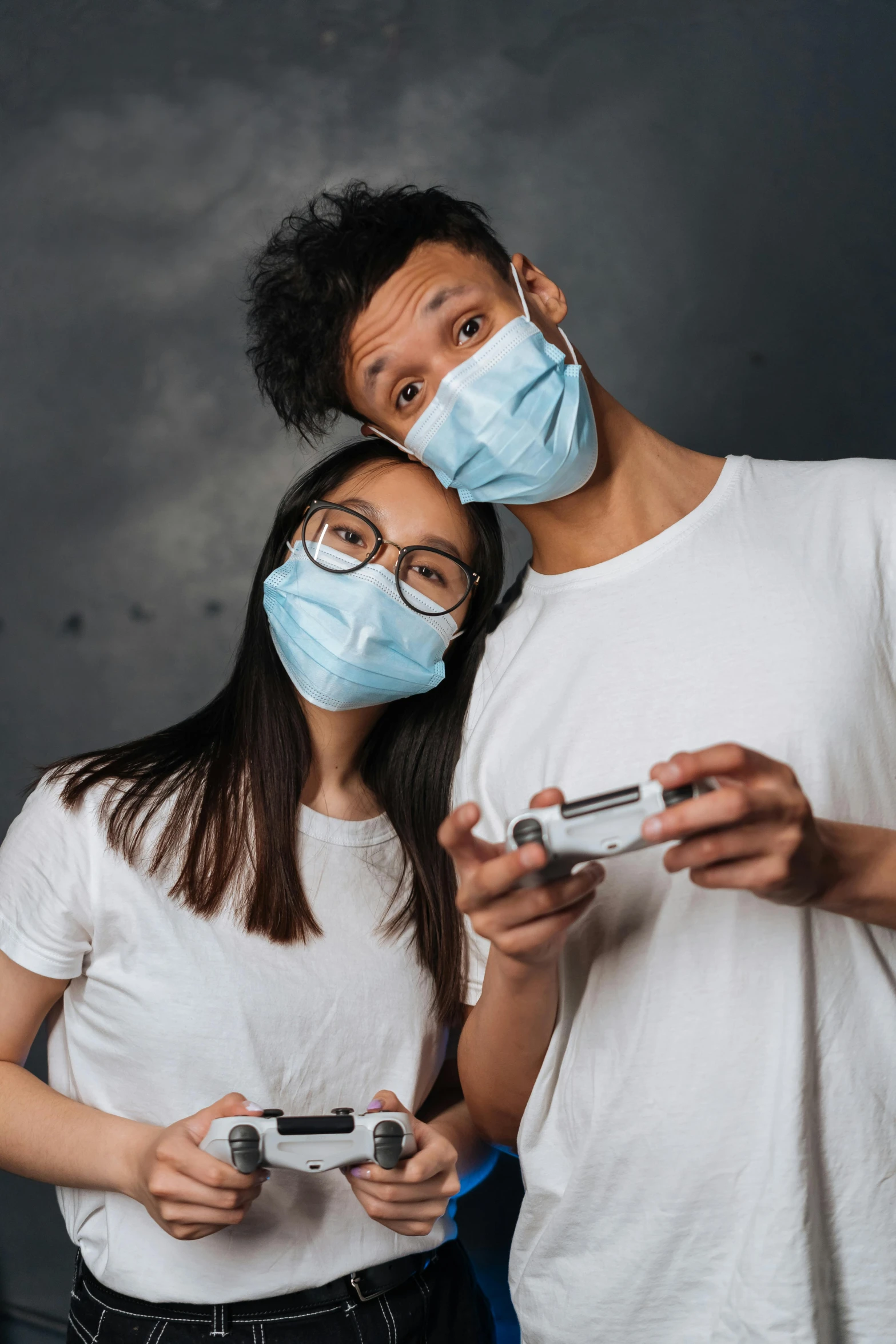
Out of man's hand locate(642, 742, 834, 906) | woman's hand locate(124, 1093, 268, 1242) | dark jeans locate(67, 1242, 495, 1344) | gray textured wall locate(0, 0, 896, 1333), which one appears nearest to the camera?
man's hand locate(642, 742, 834, 906)

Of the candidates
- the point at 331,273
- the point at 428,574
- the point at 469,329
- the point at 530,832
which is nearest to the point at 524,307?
the point at 469,329

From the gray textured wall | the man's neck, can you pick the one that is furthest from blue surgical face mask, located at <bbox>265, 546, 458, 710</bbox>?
the gray textured wall

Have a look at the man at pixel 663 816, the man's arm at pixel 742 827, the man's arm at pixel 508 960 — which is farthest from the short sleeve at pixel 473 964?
the man's arm at pixel 742 827

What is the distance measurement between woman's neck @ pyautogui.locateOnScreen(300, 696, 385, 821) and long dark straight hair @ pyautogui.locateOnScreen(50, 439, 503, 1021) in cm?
3

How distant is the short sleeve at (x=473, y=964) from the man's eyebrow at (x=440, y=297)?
0.93 meters

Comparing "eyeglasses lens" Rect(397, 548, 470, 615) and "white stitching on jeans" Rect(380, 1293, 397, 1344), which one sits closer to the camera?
"white stitching on jeans" Rect(380, 1293, 397, 1344)

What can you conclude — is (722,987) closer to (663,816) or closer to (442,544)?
(663,816)

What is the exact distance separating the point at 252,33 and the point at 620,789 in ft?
8.47

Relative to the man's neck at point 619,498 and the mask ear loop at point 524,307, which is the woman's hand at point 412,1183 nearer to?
the man's neck at point 619,498

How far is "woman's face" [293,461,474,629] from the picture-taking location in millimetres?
1779

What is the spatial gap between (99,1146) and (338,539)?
0.94m

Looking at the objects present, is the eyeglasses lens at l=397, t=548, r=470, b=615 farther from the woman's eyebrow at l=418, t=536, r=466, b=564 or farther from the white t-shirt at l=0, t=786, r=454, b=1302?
the white t-shirt at l=0, t=786, r=454, b=1302

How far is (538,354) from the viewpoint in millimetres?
1604

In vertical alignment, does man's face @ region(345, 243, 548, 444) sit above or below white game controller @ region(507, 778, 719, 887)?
A: above
